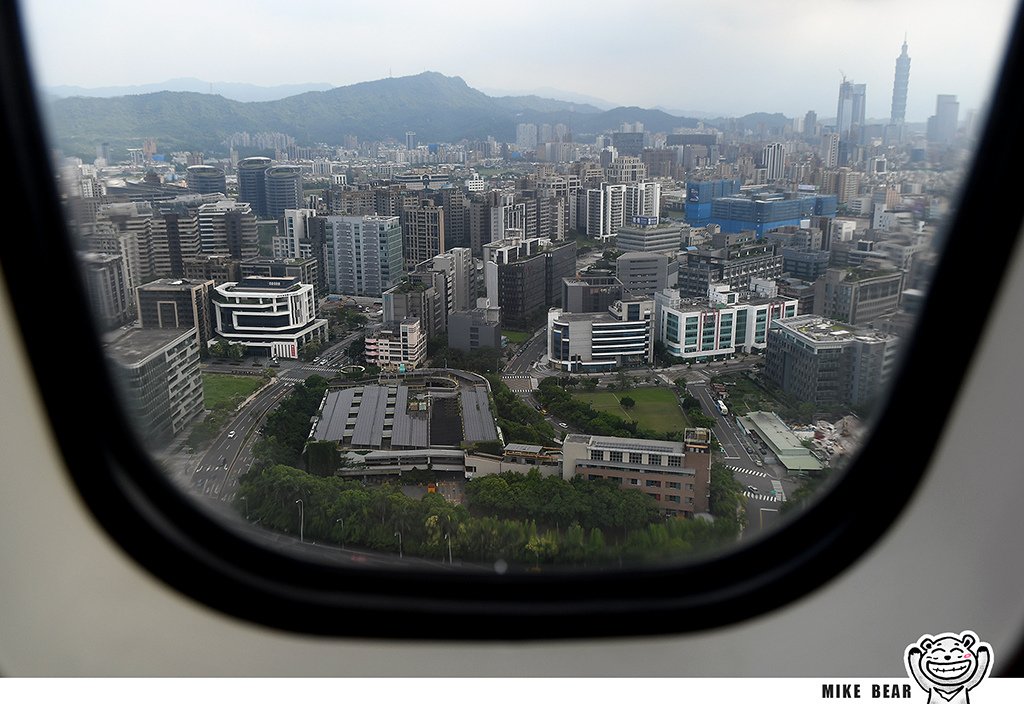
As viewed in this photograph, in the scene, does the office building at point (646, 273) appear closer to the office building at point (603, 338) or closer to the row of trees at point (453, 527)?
the office building at point (603, 338)

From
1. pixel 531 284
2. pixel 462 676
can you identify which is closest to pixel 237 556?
pixel 462 676

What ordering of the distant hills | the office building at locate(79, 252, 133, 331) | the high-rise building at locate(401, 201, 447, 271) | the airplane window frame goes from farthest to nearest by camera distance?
the high-rise building at locate(401, 201, 447, 271)
the distant hills
the office building at locate(79, 252, 133, 331)
the airplane window frame

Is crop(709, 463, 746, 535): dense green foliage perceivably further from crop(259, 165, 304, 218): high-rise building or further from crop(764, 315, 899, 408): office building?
crop(259, 165, 304, 218): high-rise building

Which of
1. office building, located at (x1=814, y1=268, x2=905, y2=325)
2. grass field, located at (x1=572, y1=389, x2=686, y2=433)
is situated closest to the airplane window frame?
office building, located at (x1=814, y1=268, x2=905, y2=325)

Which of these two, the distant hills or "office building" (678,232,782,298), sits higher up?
the distant hills

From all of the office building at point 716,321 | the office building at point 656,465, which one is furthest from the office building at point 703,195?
the office building at point 656,465

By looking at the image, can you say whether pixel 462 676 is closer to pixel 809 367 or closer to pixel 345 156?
pixel 809 367
